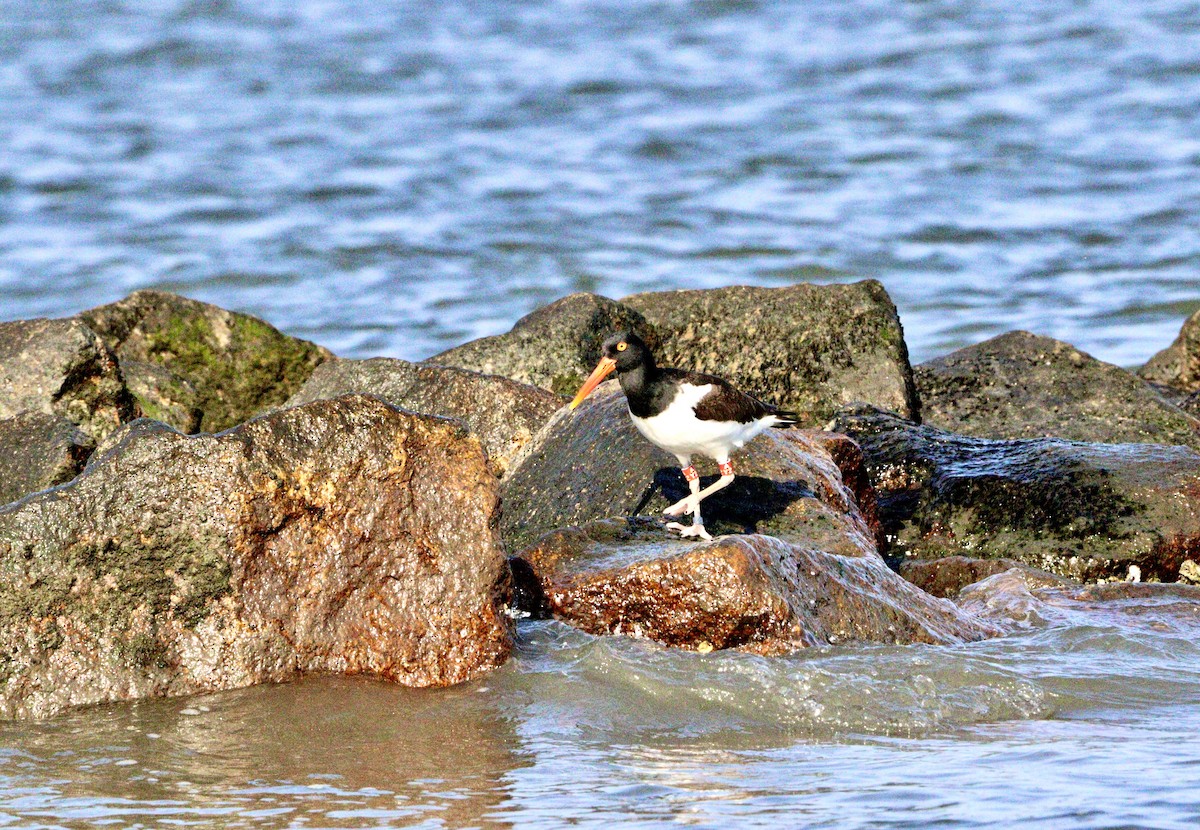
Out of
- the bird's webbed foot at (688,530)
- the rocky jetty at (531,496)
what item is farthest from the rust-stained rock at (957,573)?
the bird's webbed foot at (688,530)

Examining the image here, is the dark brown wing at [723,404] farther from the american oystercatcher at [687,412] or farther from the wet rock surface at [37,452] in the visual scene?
the wet rock surface at [37,452]

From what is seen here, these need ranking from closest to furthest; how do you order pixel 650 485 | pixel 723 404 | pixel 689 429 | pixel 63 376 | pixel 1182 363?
pixel 689 429 < pixel 723 404 < pixel 650 485 < pixel 63 376 < pixel 1182 363

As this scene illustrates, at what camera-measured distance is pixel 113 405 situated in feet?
28.8

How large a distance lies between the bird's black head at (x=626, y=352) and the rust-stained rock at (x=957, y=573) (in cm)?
188

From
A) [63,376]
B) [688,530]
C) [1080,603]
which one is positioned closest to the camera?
[688,530]

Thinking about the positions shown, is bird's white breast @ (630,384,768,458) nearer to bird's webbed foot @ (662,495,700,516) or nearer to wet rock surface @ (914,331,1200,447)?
bird's webbed foot @ (662,495,700,516)

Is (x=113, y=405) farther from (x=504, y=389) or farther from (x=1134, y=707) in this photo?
(x=1134, y=707)

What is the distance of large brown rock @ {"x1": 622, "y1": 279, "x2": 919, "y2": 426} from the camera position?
31.6 ft

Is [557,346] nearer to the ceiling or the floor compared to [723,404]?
nearer to the ceiling

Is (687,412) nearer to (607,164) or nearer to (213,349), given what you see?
(213,349)

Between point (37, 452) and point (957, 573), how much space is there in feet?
15.6

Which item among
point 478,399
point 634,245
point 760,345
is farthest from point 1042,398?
point 634,245

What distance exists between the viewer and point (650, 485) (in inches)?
296

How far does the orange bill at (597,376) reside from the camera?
7207 mm
